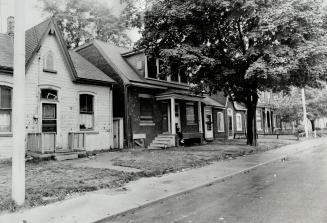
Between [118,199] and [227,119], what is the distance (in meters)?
26.9

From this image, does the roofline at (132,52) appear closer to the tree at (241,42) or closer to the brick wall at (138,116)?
the tree at (241,42)

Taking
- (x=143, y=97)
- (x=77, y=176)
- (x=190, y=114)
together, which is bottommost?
(x=77, y=176)

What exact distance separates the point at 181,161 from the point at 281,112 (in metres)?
27.6

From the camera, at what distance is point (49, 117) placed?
656 inches

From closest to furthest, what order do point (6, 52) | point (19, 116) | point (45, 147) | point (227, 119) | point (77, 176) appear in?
point (19, 116), point (77, 176), point (45, 147), point (6, 52), point (227, 119)

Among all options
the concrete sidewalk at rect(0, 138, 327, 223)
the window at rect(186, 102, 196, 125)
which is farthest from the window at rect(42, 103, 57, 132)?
the window at rect(186, 102, 196, 125)

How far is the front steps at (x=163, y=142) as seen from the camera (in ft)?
69.2

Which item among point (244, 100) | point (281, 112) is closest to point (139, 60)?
point (244, 100)

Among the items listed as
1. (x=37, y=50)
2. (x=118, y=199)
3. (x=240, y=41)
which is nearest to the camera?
(x=118, y=199)

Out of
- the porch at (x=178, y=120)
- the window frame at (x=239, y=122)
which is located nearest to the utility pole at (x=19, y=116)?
the porch at (x=178, y=120)

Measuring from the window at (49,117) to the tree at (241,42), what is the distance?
22.6 ft

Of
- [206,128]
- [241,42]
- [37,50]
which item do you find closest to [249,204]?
[37,50]

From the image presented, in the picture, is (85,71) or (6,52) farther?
(85,71)

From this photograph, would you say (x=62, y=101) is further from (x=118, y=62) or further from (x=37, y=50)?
(x=118, y=62)
